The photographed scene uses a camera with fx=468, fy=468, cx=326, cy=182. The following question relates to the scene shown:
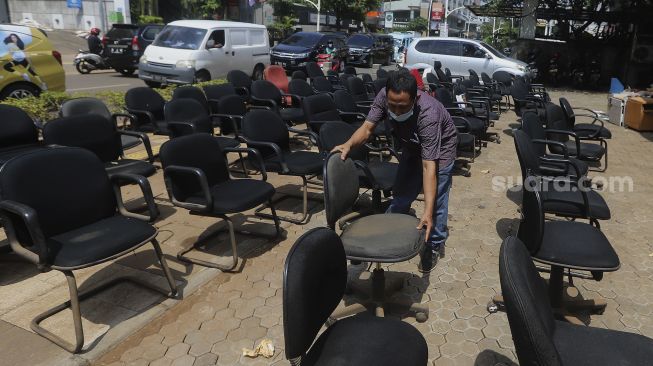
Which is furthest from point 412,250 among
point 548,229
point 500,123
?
point 500,123

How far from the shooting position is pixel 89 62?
582 inches

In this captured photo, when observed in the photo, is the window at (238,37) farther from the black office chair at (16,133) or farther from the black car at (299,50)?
the black office chair at (16,133)

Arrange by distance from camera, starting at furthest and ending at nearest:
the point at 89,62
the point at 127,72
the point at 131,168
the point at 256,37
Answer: the point at 127,72, the point at 89,62, the point at 256,37, the point at 131,168

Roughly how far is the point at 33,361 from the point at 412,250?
210 cm

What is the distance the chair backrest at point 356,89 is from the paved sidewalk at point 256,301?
11.7 ft

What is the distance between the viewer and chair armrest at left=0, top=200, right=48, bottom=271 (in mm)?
2410

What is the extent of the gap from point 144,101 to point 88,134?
185 centimetres

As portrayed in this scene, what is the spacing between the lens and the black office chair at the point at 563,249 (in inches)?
103

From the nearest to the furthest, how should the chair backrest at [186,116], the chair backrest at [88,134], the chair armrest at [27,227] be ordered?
the chair armrest at [27,227] → the chair backrest at [88,134] → the chair backrest at [186,116]

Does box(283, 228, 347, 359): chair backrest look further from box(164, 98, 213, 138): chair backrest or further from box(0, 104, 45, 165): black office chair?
box(164, 98, 213, 138): chair backrest

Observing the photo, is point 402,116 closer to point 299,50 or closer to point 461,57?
point 461,57

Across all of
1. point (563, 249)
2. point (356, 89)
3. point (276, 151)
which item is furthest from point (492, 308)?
Answer: point (356, 89)

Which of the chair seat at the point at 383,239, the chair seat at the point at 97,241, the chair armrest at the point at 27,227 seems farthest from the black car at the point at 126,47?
the chair seat at the point at 383,239

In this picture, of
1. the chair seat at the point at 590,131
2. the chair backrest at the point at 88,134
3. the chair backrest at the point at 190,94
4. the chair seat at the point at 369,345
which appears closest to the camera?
the chair seat at the point at 369,345
